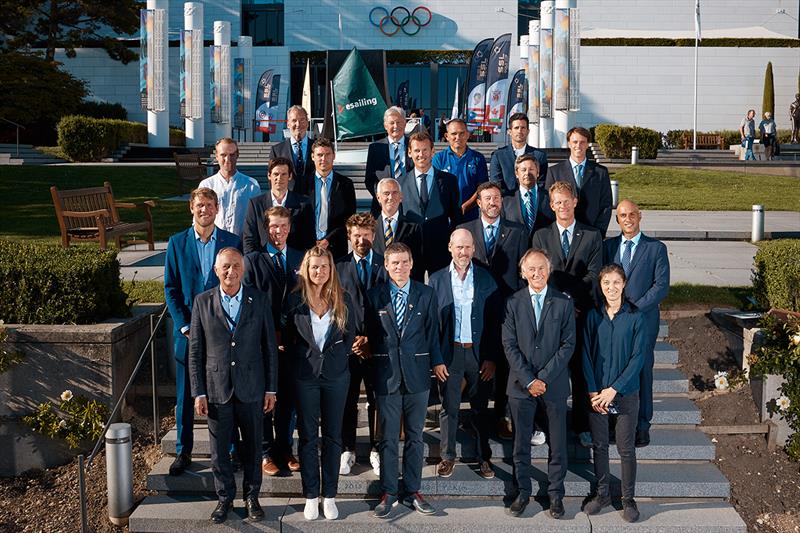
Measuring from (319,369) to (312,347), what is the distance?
16 cm

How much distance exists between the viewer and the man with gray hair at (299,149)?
7.77 metres

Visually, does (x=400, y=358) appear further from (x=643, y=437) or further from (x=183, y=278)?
(x=643, y=437)

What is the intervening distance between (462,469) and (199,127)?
3481 centimetres

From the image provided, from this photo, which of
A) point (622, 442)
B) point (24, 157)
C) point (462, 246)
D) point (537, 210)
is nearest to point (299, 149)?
point (537, 210)

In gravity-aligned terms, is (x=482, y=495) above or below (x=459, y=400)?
below

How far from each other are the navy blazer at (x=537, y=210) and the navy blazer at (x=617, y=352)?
1237 millimetres

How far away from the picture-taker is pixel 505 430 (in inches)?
268

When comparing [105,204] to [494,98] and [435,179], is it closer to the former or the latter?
[435,179]

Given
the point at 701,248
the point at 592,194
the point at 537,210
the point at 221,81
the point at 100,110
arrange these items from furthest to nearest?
the point at 100,110, the point at 221,81, the point at 701,248, the point at 592,194, the point at 537,210

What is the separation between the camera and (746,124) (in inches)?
1249

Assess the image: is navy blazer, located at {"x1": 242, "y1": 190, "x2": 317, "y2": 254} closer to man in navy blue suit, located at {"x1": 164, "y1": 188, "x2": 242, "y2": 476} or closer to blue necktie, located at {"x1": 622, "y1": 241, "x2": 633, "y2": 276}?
man in navy blue suit, located at {"x1": 164, "y1": 188, "x2": 242, "y2": 476}

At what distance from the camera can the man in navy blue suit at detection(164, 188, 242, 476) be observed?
6.39 metres

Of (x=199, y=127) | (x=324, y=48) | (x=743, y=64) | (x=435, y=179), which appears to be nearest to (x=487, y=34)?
(x=324, y=48)

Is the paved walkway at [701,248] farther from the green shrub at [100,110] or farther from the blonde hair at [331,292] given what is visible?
the green shrub at [100,110]
